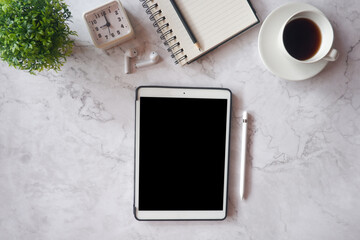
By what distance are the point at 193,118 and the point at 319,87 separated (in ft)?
1.12

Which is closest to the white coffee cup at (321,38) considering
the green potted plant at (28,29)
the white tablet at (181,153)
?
the white tablet at (181,153)

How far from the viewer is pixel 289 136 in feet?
2.55

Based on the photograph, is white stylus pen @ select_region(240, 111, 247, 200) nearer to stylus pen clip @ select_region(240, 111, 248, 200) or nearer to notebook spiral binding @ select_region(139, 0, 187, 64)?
stylus pen clip @ select_region(240, 111, 248, 200)

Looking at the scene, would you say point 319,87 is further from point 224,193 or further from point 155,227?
point 155,227

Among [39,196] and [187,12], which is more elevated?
[187,12]

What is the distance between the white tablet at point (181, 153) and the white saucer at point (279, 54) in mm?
132

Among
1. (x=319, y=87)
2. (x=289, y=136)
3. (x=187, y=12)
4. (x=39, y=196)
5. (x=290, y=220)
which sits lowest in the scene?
(x=290, y=220)

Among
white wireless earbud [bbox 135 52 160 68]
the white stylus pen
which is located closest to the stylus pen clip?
the white stylus pen

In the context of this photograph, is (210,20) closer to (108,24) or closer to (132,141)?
(108,24)

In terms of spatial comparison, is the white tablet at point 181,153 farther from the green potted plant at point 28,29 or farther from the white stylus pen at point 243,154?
the green potted plant at point 28,29

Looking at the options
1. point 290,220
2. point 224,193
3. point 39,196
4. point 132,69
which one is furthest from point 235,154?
point 39,196

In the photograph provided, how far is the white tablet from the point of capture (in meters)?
0.74

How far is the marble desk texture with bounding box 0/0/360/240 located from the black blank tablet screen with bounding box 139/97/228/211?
0.13ft

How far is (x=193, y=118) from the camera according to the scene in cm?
75
